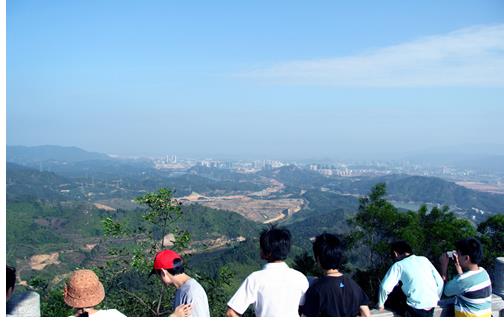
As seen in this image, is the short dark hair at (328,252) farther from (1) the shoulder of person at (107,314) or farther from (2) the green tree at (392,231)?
(2) the green tree at (392,231)

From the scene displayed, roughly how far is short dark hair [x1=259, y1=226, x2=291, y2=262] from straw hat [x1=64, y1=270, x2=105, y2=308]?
0.72 m

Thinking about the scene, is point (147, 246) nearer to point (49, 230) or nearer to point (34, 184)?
point (49, 230)

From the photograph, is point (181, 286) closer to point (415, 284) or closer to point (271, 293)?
point (271, 293)

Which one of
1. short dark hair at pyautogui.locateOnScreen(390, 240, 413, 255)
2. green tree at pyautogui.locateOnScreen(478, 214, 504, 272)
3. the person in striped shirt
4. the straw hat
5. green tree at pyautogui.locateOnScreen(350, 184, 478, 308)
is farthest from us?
green tree at pyautogui.locateOnScreen(478, 214, 504, 272)

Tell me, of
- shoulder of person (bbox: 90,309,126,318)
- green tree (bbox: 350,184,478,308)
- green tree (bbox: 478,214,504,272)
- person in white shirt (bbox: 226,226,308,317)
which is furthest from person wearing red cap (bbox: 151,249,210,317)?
green tree (bbox: 478,214,504,272)

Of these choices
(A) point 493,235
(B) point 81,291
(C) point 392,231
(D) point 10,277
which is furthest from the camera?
(A) point 493,235

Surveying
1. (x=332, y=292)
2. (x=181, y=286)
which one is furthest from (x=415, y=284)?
(x=181, y=286)

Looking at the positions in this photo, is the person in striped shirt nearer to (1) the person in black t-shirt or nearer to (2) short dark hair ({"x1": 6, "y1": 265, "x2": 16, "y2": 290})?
(1) the person in black t-shirt

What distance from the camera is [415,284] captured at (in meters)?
2.35

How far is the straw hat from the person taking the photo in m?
1.78

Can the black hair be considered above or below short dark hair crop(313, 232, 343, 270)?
below

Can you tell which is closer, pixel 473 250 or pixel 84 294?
pixel 84 294

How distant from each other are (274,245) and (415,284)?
803mm
